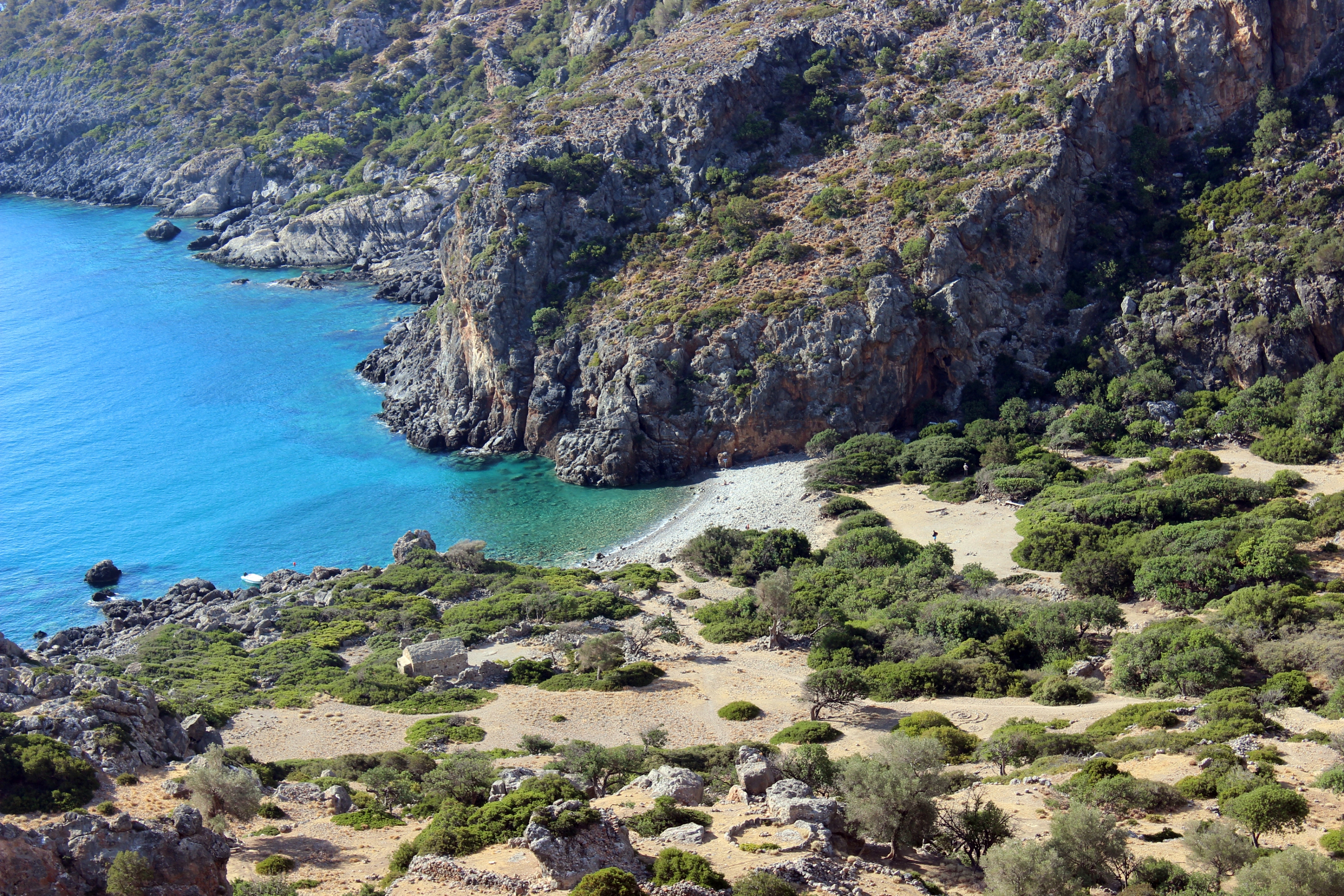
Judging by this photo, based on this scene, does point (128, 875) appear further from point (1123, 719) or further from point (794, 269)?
point (794, 269)

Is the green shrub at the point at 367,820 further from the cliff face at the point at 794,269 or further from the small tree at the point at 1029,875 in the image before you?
the cliff face at the point at 794,269

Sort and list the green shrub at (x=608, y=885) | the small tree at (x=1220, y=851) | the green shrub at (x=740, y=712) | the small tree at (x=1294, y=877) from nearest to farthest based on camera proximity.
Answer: the small tree at (x=1294, y=877) < the green shrub at (x=608, y=885) < the small tree at (x=1220, y=851) < the green shrub at (x=740, y=712)

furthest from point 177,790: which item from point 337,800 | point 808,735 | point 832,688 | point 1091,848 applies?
point 1091,848

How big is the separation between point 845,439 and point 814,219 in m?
17.5

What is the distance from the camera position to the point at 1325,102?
69.6m

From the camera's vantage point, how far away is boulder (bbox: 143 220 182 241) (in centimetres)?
13100

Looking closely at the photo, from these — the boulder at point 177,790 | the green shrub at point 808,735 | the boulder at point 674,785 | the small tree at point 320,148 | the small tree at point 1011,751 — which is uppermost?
the small tree at point 320,148

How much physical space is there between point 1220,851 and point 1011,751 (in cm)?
893

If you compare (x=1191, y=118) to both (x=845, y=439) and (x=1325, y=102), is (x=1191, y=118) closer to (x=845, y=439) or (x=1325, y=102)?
(x=1325, y=102)

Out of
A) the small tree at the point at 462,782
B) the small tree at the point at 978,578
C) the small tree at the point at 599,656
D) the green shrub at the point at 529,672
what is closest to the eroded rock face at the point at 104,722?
the small tree at the point at 462,782

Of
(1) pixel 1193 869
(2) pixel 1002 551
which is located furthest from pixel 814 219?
(1) pixel 1193 869

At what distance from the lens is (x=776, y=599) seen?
151 ft

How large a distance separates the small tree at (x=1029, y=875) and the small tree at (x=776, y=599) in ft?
78.5

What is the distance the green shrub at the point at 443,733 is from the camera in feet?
118
